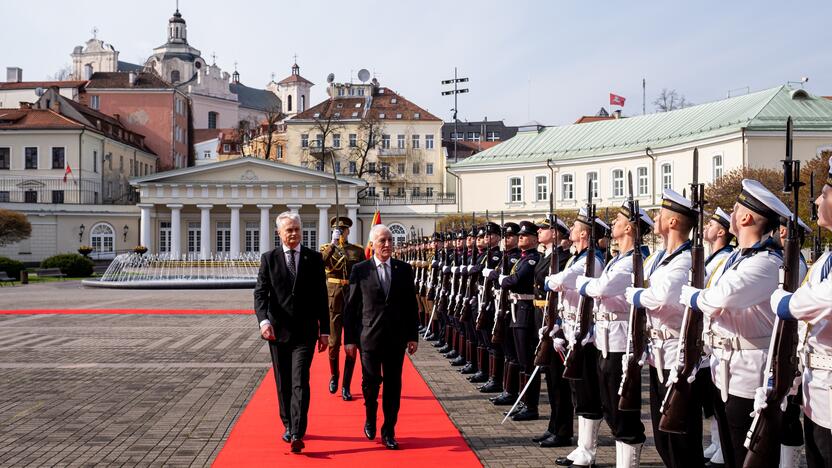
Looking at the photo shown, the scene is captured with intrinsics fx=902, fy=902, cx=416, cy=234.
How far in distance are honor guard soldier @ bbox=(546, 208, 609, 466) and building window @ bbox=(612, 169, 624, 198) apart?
47843 mm

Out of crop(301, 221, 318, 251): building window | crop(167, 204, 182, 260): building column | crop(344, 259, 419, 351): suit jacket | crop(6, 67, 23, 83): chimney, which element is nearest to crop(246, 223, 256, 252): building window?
crop(301, 221, 318, 251): building window

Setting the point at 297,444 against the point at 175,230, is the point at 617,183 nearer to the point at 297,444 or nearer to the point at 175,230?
the point at 175,230

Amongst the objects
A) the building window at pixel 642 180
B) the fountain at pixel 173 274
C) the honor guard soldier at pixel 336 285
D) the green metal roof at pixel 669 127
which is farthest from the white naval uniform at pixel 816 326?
the building window at pixel 642 180

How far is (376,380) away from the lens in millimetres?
8141

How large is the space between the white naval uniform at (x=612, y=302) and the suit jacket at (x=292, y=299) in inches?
101

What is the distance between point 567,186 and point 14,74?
68079mm

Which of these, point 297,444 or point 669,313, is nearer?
point 669,313

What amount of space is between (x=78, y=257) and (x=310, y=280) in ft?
156

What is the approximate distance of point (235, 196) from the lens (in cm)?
6644

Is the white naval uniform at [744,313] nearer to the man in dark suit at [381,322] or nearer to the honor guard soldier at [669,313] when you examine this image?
the honor guard soldier at [669,313]

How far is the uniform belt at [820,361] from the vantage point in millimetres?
4242

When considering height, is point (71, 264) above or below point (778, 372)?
below

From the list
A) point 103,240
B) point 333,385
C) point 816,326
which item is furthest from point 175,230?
point 816,326

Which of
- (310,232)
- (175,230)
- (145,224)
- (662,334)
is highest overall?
(145,224)
